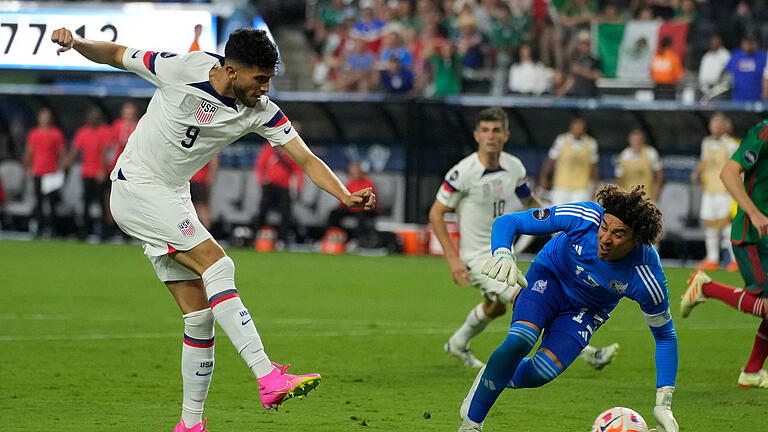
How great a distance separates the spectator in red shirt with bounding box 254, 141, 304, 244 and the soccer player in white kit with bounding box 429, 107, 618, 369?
451 inches

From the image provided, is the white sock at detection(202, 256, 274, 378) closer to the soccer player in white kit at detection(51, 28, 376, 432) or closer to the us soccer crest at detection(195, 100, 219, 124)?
the soccer player in white kit at detection(51, 28, 376, 432)

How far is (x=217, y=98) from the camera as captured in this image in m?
6.72

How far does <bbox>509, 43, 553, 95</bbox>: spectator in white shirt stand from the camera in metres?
21.5

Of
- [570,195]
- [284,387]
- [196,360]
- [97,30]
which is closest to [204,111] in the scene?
[196,360]

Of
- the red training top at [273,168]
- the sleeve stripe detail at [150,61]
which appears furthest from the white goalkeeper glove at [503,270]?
the red training top at [273,168]

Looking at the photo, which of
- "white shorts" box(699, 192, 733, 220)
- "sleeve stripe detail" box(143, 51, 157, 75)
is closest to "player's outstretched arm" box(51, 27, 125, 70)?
"sleeve stripe detail" box(143, 51, 157, 75)

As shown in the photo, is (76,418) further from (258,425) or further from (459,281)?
(459,281)

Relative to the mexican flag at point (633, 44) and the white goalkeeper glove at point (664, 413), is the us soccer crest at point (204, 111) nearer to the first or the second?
the white goalkeeper glove at point (664, 413)

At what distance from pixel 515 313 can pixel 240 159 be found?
1651 centimetres

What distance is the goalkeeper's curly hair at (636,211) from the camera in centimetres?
642

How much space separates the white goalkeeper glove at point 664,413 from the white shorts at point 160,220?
2.64 meters

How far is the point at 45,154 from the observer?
899 inches

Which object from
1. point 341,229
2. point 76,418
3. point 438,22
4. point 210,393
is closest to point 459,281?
point 210,393

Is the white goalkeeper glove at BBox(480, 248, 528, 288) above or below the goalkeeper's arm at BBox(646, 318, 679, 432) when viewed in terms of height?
above
